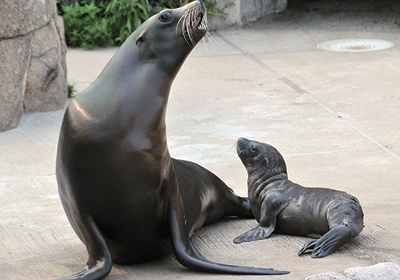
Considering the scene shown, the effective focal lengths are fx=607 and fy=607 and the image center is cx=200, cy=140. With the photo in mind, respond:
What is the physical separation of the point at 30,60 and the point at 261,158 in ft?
11.5

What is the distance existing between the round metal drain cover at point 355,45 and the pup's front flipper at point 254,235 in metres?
5.86

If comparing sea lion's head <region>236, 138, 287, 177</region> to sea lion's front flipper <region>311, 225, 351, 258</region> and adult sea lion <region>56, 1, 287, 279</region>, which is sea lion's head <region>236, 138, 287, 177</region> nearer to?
sea lion's front flipper <region>311, 225, 351, 258</region>

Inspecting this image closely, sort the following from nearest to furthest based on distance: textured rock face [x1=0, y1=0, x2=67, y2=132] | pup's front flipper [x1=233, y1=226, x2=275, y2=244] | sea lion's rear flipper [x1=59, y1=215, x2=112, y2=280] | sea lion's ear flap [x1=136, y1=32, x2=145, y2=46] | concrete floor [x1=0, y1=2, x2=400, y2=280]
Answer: sea lion's rear flipper [x1=59, y1=215, x2=112, y2=280] → sea lion's ear flap [x1=136, y1=32, x2=145, y2=46] → concrete floor [x1=0, y1=2, x2=400, y2=280] → pup's front flipper [x1=233, y1=226, x2=275, y2=244] → textured rock face [x1=0, y1=0, x2=67, y2=132]

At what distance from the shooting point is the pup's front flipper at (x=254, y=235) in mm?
3379

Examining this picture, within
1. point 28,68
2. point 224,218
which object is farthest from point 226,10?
point 224,218

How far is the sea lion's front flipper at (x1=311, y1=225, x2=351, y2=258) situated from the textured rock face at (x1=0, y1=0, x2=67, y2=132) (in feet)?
12.8

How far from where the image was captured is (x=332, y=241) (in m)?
3.07

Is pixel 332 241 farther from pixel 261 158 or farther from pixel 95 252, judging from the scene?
pixel 95 252

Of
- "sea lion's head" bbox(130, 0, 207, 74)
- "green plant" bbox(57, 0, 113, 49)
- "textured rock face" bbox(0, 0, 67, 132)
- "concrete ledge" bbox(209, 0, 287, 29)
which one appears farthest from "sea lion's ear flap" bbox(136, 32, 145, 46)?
"concrete ledge" bbox(209, 0, 287, 29)

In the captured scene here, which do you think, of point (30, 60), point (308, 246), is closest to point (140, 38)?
point (308, 246)

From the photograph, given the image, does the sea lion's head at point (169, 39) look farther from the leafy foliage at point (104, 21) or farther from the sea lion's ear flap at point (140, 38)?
the leafy foliage at point (104, 21)

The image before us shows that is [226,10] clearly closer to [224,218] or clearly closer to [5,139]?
[5,139]

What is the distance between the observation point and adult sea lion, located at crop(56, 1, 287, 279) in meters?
2.76

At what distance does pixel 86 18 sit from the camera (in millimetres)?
9531
